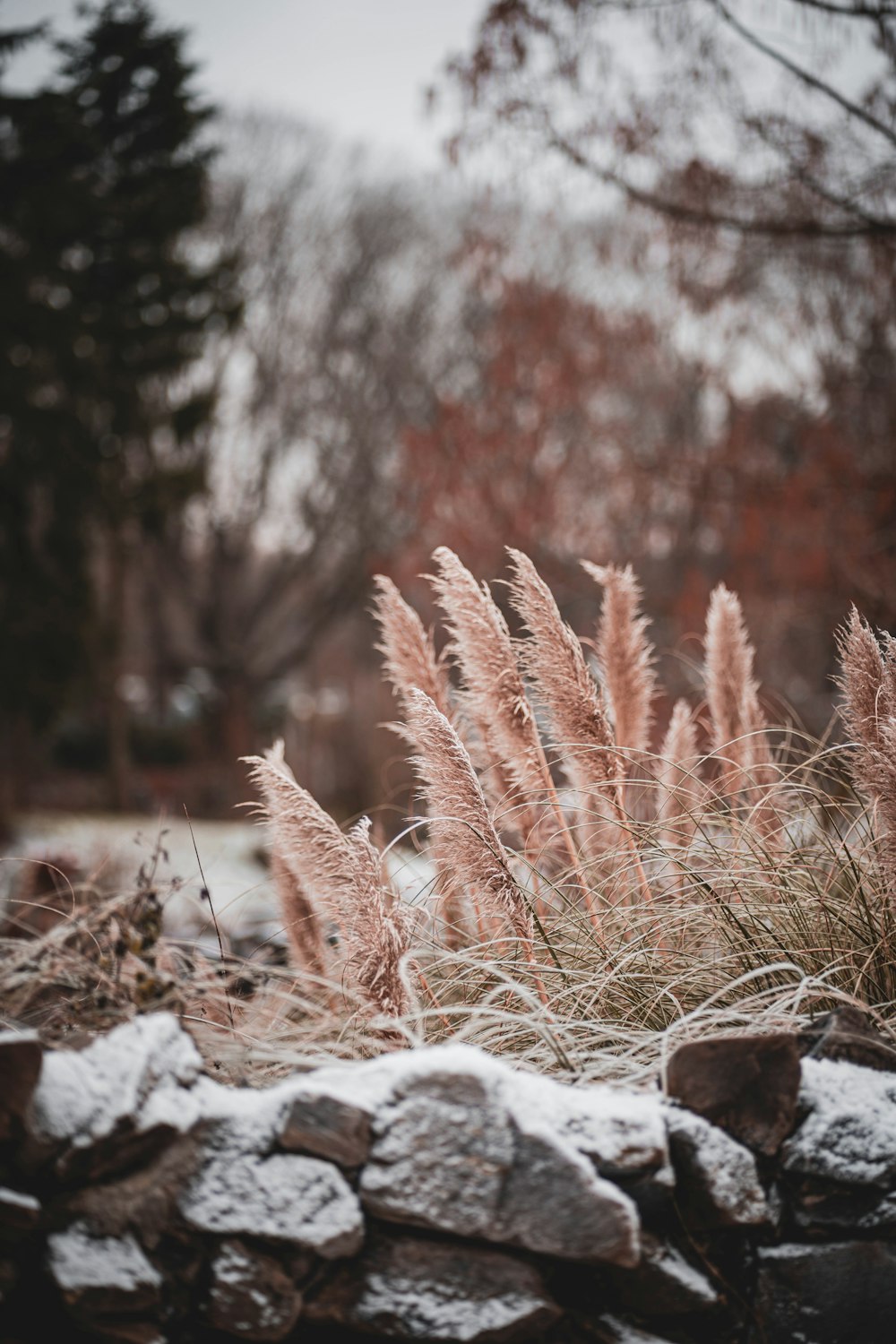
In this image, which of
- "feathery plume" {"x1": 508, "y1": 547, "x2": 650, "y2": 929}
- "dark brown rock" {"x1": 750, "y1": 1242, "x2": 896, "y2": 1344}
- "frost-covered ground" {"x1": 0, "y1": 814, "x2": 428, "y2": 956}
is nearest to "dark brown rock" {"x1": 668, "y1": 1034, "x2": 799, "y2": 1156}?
"dark brown rock" {"x1": 750, "y1": 1242, "x2": 896, "y2": 1344}

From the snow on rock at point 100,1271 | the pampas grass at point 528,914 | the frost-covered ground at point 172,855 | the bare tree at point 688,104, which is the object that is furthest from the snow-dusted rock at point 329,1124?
the bare tree at point 688,104

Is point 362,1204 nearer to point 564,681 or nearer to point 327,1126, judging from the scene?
point 327,1126

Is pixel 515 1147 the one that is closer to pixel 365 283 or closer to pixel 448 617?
pixel 448 617

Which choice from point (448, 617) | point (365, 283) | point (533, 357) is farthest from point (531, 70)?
point (365, 283)

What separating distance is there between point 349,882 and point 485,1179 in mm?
490

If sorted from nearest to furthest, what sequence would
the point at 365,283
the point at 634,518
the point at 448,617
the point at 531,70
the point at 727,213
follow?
the point at 448,617 < the point at 531,70 < the point at 727,213 < the point at 634,518 < the point at 365,283

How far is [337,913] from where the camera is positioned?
159 centimetres

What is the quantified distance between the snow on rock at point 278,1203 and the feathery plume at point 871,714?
107cm

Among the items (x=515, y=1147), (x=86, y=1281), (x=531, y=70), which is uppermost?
(x=531, y=70)

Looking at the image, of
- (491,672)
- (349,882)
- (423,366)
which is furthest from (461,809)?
(423,366)

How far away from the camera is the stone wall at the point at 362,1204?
4.22 feet

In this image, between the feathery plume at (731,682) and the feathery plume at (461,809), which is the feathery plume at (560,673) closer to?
the feathery plume at (461,809)

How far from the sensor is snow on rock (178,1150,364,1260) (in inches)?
51.2

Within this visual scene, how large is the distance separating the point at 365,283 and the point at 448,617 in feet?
49.4
